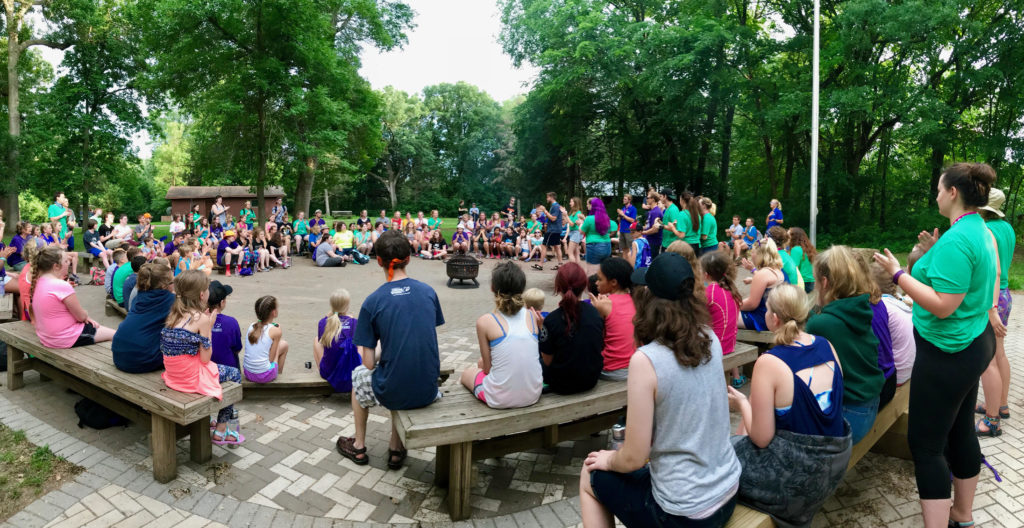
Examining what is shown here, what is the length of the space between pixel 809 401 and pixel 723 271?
2081mm

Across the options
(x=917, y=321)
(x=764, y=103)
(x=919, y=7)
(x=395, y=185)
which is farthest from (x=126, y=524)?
(x=395, y=185)

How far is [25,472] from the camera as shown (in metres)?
3.47

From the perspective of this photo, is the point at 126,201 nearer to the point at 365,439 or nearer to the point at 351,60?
the point at 351,60

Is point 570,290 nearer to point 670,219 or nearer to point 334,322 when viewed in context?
point 334,322

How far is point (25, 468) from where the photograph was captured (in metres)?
3.52

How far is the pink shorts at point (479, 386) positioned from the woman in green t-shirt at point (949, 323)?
2.17 metres

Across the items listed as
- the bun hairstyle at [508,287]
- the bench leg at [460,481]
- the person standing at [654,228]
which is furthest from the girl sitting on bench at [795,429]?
the person standing at [654,228]

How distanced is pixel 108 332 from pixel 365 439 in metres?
2.77

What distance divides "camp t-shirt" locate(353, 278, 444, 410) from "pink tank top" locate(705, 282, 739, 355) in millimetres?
2060

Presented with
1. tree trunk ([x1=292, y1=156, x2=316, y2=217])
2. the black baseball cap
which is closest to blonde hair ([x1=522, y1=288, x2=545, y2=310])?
the black baseball cap

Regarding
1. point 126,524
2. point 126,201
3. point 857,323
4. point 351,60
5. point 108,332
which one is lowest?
point 126,524

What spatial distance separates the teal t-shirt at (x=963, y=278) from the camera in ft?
8.01

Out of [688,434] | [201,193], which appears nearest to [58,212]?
[688,434]

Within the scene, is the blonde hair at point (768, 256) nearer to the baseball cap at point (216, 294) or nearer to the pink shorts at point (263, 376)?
the pink shorts at point (263, 376)
